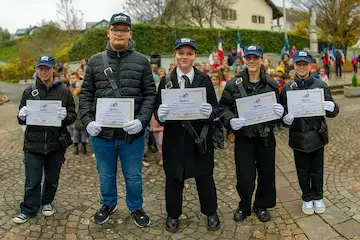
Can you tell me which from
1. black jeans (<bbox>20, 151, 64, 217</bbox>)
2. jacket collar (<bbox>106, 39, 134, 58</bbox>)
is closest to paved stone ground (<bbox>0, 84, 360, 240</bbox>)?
black jeans (<bbox>20, 151, 64, 217</bbox>)

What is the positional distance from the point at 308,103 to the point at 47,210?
3.50 meters

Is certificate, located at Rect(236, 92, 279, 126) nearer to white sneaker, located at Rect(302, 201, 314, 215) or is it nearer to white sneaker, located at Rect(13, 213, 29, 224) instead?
white sneaker, located at Rect(302, 201, 314, 215)

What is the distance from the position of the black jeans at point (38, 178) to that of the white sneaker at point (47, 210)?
0.05 meters

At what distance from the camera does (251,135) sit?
3686mm

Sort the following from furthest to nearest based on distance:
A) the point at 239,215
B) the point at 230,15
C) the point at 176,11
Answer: the point at 230,15
the point at 176,11
the point at 239,215

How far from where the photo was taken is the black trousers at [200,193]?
3.74 metres

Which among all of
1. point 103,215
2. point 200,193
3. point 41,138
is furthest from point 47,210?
point 200,193

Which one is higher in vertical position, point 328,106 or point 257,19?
point 257,19

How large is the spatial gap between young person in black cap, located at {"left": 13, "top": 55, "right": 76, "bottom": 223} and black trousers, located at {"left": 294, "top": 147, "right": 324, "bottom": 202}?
2.90m

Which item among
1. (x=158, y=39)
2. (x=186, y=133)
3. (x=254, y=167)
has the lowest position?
(x=254, y=167)

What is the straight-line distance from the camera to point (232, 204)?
14.8 feet

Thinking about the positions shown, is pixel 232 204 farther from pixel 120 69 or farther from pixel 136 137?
pixel 120 69

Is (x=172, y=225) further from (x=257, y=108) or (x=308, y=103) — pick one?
(x=308, y=103)

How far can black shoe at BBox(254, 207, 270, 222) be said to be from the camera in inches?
157
